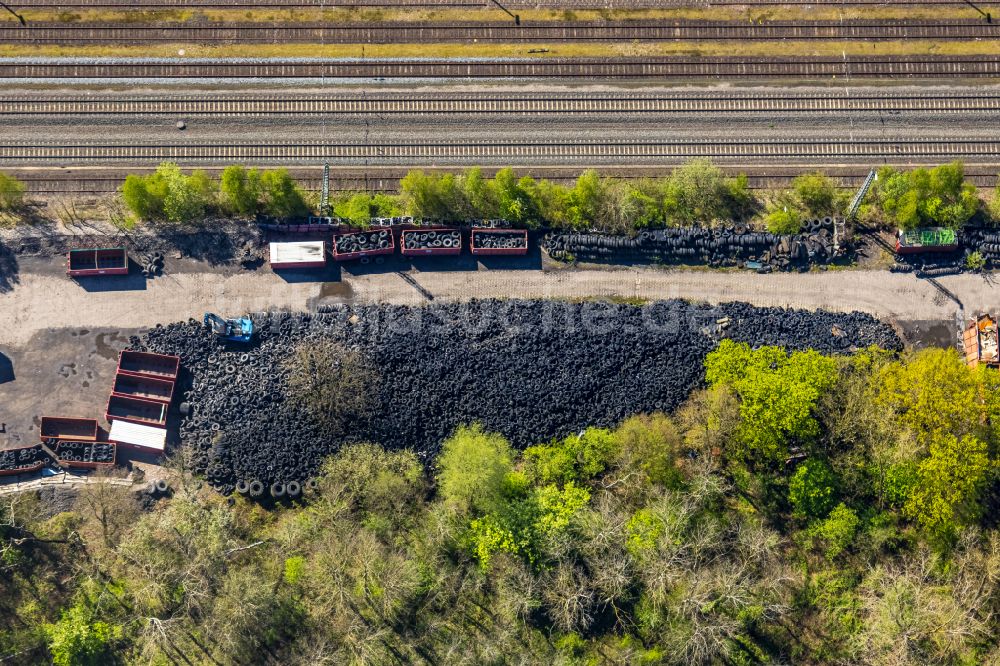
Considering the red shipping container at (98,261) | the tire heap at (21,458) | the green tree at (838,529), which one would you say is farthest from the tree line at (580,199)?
the green tree at (838,529)

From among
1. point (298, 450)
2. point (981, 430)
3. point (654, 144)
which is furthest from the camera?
point (654, 144)

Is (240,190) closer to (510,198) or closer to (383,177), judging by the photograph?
(383,177)

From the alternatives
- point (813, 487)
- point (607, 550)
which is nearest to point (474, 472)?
point (607, 550)

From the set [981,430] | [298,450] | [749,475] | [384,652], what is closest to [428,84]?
[298,450]

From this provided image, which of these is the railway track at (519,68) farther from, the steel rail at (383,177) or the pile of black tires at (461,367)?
the pile of black tires at (461,367)

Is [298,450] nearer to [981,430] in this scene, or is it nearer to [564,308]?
[564,308]

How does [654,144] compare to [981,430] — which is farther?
[654,144]

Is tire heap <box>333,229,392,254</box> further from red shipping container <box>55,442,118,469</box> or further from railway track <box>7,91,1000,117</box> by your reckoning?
red shipping container <box>55,442,118,469</box>
